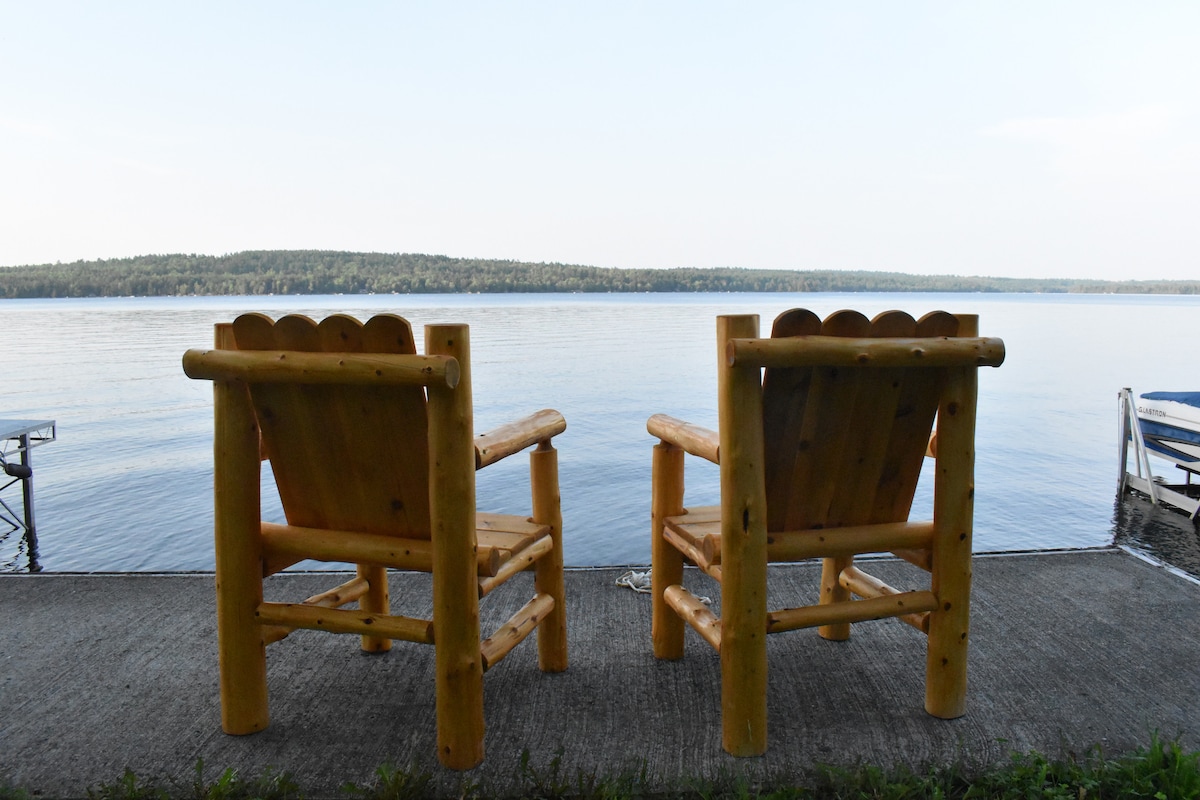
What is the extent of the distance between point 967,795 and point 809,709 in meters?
0.62

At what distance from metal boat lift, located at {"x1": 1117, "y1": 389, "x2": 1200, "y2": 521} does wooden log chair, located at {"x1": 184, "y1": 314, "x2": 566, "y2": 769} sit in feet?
24.5

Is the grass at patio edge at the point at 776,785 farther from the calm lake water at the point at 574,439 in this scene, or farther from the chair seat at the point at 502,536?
the calm lake water at the point at 574,439

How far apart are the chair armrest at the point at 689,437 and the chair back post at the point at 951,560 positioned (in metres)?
0.69

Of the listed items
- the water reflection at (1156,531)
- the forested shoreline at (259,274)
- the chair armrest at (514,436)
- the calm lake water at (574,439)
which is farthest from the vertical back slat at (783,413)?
the forested shoreline at (259,274)

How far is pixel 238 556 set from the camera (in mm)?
2502

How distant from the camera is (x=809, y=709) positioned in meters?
2.70

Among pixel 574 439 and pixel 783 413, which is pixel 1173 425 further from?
pixel 574 439

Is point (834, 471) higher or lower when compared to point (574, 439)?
higher

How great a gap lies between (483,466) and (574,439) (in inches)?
488

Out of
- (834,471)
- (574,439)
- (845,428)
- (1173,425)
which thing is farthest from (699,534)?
(574,439)

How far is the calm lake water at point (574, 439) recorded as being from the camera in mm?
8484

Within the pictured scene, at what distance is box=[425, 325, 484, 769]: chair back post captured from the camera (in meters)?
2.23

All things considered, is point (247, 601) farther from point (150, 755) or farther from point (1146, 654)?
point (1146, 654)

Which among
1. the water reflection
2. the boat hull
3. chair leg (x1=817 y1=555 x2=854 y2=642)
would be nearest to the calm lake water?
the water reflection
